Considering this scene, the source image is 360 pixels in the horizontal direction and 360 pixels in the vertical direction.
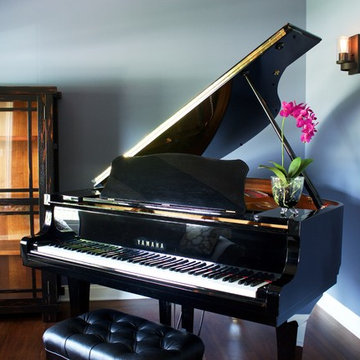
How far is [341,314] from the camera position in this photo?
11.6ft

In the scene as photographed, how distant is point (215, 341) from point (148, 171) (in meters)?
1.27

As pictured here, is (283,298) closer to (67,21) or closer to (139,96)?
(139,96)

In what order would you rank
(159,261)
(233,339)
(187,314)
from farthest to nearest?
(233,339) → (187,314) → (159,261)

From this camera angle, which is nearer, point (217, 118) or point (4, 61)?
point (217, 118)

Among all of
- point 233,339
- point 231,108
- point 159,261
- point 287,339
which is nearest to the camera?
point 287,339

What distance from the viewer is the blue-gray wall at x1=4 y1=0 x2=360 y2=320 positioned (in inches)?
150

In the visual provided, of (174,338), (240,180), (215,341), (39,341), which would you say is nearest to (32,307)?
(39,341)

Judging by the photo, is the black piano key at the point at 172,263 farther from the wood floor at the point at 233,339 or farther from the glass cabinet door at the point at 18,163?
the glass cabinet door at the point at 18,163

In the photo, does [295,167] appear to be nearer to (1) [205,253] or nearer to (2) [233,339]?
(1) [205,253]

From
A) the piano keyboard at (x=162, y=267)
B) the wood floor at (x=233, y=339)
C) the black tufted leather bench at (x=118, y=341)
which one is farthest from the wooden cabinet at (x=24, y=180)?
the black tufted leather bench at (x=118, y=341)

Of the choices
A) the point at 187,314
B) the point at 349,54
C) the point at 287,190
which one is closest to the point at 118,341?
the point at 187,314

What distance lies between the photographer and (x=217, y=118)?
2854mm

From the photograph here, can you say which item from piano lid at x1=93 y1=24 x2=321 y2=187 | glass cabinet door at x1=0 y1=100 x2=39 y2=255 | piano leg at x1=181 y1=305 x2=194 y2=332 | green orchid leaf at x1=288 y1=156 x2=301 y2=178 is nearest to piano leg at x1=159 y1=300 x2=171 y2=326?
piano leg at x1=181 y1=305 x2=194 y2=332

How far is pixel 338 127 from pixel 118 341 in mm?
2339
